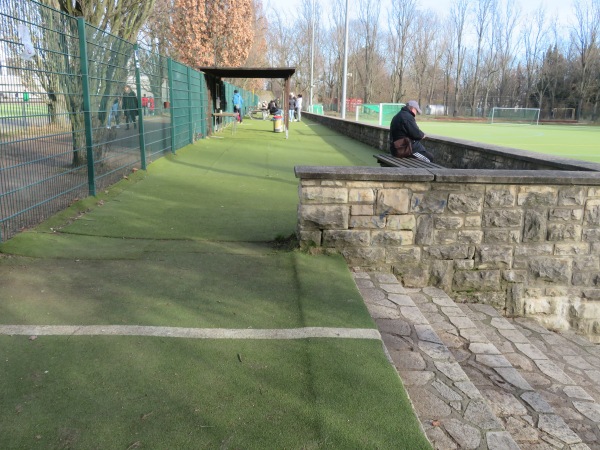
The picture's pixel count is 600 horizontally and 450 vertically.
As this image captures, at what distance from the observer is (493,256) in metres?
5.40

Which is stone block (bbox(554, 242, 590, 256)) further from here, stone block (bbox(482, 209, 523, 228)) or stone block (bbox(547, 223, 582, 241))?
stone block (bbox(482, 209, 523, 228))

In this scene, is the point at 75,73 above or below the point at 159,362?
above

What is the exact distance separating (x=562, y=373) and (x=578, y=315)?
69.6 inches

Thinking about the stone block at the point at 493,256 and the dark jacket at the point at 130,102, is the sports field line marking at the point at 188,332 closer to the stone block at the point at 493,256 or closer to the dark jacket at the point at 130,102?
the stone block at the point at 493,256

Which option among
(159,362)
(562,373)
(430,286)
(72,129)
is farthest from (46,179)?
(562,373)

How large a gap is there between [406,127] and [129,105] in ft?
16.6

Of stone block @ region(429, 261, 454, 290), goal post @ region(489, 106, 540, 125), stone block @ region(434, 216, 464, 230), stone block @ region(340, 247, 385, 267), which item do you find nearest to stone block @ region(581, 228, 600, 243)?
stone block @ region(434, 216, 464, 230)

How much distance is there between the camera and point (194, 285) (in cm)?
441

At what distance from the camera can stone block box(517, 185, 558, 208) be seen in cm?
533

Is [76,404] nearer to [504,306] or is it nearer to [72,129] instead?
[504,306]

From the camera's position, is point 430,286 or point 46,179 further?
point 46,179

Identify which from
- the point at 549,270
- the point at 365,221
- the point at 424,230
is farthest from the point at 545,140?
the point at 365,221

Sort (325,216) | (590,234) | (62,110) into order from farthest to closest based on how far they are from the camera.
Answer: (62,110) → (590,234) → (325,216)

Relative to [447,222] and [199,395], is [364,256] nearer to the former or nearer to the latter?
[447,222]
